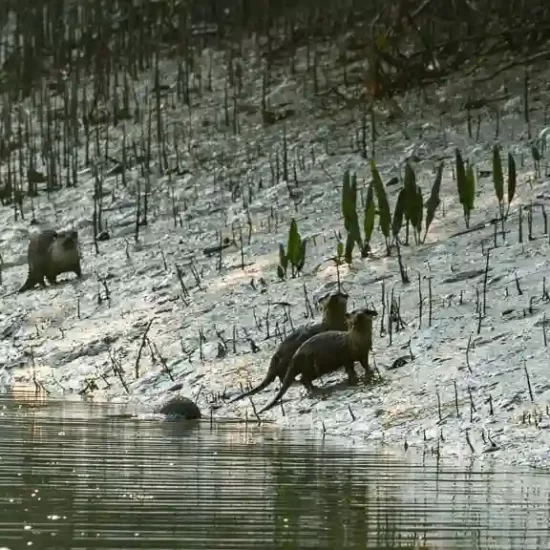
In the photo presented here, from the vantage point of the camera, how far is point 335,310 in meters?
11.8

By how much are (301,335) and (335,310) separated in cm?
48

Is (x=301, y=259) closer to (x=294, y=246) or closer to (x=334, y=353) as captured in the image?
(x=294, y=246)

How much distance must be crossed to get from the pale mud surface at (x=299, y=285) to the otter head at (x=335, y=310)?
0.33 meters

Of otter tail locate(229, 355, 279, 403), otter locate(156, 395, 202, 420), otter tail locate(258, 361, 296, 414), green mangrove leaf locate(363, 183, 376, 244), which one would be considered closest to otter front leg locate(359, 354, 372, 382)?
otter tail locate(258, 361, 296, 414)

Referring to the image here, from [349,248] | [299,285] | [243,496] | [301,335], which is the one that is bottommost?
[243,496]

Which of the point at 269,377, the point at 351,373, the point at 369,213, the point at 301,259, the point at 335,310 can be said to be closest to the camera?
the point at 351,373

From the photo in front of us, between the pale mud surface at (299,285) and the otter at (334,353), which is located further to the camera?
the otter at (334,353)

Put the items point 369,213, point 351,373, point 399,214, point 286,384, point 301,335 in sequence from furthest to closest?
point 369,213
point 399,214
point 301,335
point 351,373
point 286,384

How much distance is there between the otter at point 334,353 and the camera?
10758 millimetres

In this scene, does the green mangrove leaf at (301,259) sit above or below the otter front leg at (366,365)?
above

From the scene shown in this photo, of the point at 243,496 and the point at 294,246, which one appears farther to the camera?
the point at 294,246

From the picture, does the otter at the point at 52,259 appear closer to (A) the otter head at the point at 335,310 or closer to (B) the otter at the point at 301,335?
(B) the otter at the point at 301,335

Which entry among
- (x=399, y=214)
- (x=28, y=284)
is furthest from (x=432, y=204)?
(x=28, y=284)

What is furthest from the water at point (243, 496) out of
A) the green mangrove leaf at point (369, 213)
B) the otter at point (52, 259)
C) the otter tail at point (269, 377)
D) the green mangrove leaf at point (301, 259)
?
the otter at point (52, 259)
